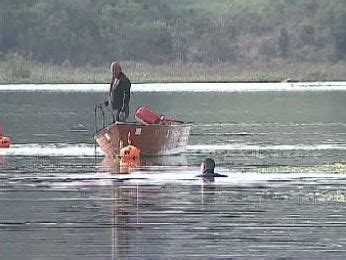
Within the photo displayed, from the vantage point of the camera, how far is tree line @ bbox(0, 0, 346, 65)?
11894cm

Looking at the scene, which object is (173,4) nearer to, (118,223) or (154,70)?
(154,70)

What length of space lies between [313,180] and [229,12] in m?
104

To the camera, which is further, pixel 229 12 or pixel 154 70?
pixel 229 12

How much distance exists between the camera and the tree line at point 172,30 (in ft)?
390

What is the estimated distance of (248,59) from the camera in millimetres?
115750

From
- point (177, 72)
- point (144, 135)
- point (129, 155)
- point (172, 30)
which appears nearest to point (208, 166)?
point (129, 155)

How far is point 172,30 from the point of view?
12650 cm

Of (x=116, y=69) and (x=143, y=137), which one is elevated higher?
(x=116, y=69)

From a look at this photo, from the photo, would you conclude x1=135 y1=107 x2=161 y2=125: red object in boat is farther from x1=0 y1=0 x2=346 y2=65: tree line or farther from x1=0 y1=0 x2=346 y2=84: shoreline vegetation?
x1=0 y1=0 x2=346 y2=65: tree line

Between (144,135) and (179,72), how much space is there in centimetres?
8312

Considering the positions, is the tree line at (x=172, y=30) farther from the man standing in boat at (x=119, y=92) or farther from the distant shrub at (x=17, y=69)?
the man standing in boat at (x=119, y=92)

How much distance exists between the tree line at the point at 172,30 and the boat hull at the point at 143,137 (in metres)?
84.7

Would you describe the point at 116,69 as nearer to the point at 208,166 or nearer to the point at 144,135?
the point at 144,135

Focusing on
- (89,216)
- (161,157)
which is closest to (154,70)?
(161,157)
